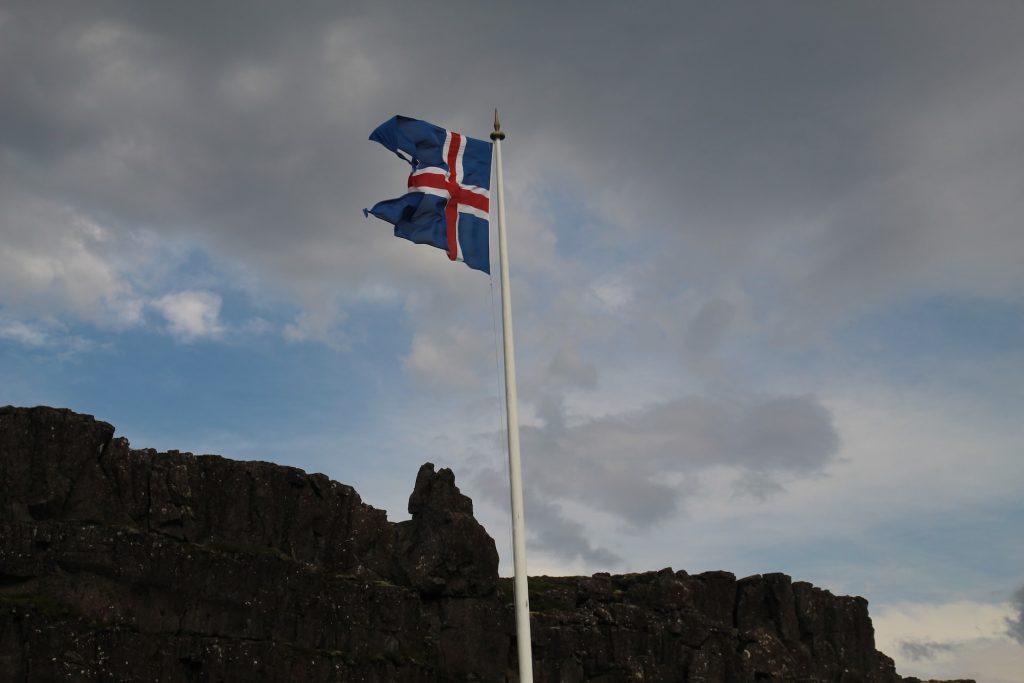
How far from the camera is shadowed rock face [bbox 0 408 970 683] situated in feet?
168

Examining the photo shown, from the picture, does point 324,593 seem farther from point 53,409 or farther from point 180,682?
point 53,409

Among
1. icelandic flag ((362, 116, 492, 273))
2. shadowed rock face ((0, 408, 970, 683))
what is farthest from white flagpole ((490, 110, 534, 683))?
shadowed rock face ((0, 408, 970, 683))

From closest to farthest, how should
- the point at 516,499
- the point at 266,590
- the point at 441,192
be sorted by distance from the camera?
the point at 516,499, the point at 441,192, the point at 266,590

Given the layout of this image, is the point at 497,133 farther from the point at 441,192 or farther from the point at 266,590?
the point at 266,590

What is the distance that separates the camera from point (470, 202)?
40281 millimetres

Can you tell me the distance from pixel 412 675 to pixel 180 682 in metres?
12.5

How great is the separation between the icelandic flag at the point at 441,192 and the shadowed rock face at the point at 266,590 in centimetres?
2312

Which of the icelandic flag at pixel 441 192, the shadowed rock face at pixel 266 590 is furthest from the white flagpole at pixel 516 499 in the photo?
the shadowed rock face at pixel 266 590

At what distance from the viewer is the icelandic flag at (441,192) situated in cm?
3959

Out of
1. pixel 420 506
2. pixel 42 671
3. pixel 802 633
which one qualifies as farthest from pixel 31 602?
pixel 802 633

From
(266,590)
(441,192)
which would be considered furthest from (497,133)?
(266,590)

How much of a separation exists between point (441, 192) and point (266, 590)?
84.7 feet

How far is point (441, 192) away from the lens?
131 ft

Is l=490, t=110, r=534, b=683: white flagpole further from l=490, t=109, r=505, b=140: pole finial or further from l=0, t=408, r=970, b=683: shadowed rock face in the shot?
l=0, t=408, r=970, b=683: shadowed rock face
